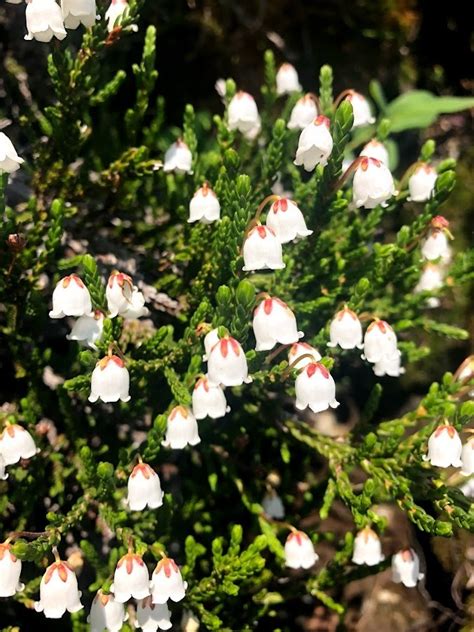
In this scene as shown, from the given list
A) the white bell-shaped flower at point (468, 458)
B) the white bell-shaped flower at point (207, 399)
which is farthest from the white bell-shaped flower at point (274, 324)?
the white bell-shaped flower at point (468, 458)

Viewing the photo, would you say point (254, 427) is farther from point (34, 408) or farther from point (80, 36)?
point (80, 36)

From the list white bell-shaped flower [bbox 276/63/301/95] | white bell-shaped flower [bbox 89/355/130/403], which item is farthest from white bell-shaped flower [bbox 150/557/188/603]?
white bell-shaped flower [bbox 276/63/301/95]

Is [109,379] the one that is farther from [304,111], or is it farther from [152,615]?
[304,111]

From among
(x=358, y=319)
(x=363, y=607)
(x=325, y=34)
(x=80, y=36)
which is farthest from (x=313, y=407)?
(x=325, y=34)

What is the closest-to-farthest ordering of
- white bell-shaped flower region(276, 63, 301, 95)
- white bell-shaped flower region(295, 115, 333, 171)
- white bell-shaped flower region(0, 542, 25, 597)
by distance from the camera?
white bell-shaped flower region(0, 542, 25, 597)
white bell-shaped flower region(295, 115, 333, 171)
white bell-shaped flower region(276, 63, 301, 95)

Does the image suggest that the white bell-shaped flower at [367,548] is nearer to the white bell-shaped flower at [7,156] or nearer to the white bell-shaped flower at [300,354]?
the white bell-shaped flower at [300,354]

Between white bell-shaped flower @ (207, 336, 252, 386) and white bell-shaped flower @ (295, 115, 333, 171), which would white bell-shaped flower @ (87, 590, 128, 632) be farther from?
white bell-shaped flower @ (295, 115, 333, 171)

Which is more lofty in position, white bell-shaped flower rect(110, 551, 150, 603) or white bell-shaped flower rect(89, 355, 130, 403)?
white bell-shaped flower rect(89, 355, 130, 403)

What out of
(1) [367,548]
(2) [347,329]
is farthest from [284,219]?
(1) [367,548]
